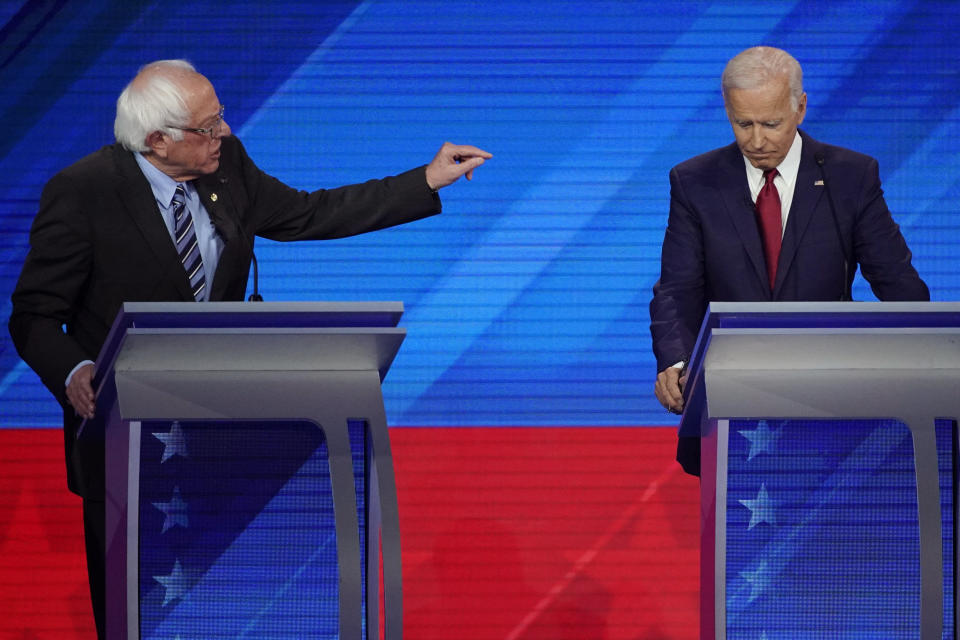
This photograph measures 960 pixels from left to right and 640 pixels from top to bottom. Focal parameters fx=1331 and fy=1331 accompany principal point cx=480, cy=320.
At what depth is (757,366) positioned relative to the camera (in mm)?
2172

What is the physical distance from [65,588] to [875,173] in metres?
2.85

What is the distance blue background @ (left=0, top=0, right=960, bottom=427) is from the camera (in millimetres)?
4406

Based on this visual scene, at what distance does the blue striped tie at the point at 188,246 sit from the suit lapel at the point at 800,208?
3.93ft

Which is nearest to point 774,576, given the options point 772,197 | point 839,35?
point 772,197

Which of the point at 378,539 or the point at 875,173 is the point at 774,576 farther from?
the point at 875,173

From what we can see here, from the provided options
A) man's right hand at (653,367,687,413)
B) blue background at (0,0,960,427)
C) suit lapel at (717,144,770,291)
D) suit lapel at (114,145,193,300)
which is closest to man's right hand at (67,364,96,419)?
suit lapel at (114,145,193,300)

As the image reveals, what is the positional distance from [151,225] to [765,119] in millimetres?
1280

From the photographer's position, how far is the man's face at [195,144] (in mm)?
2738

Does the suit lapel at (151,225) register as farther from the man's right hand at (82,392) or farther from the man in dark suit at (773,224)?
the man in dark suit at (773,224)

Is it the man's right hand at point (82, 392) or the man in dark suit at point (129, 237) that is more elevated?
the man in dark suit at point (129, 237)

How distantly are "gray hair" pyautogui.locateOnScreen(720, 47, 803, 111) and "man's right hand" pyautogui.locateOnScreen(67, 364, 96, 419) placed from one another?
139cm

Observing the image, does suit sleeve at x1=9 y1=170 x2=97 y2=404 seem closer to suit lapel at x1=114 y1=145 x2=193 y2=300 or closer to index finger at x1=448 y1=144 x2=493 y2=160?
suit lapel at x1=114 y1=145 x2=193 y2=300

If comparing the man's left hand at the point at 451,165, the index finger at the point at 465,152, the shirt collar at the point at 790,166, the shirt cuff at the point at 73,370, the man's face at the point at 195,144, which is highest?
the man's face at the point at 195,144

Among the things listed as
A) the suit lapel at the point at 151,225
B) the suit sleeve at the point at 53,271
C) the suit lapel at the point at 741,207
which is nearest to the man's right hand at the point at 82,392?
the suit sleeve at the point at 53,271
